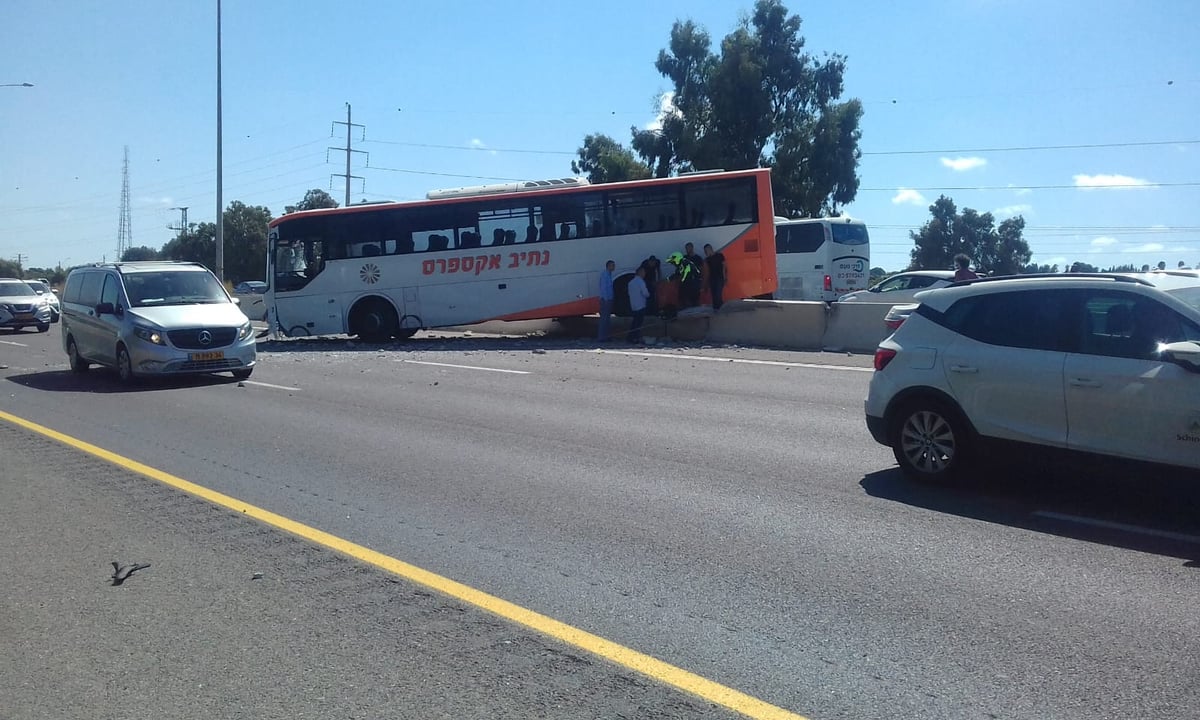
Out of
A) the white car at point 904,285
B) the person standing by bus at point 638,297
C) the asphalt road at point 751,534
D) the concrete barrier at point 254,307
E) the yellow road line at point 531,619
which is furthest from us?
the concrete barrier at point 254,307

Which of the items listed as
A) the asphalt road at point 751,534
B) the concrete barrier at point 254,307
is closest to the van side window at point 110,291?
the asphalt road at point 751,534

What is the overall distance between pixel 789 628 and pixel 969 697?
3.35ft

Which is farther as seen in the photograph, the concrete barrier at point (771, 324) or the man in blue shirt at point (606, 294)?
the man in blue shirt at point (606, 294)

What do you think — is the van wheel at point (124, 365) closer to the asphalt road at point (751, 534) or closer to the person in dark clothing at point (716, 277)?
the asphalt road at point (751, 534)

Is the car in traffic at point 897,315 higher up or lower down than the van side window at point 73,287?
lower down

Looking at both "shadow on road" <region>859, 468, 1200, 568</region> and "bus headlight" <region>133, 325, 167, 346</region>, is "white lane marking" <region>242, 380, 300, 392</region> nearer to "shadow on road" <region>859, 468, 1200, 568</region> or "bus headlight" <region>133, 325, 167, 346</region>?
"bus headlight" <region>133, 325, 167, 346</region>

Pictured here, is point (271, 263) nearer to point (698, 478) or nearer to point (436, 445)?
point (436, 445)

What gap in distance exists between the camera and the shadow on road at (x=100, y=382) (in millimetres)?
15859

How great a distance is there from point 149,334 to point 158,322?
219mm

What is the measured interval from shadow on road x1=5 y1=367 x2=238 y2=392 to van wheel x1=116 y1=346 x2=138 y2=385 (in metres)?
0.13

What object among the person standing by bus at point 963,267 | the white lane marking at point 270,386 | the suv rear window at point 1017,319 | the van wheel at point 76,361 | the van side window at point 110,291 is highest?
the person standing by bus at point 963,267

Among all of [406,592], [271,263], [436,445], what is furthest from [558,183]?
[406,592]

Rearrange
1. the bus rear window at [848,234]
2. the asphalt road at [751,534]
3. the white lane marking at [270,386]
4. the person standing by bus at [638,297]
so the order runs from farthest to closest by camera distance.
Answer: the bus rear window at [848,234] < the person standing by bus at [638,297] < the white lane marking at [270,386] < the asphalt road at [751,534]

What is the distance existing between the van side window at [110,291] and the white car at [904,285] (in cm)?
1522
